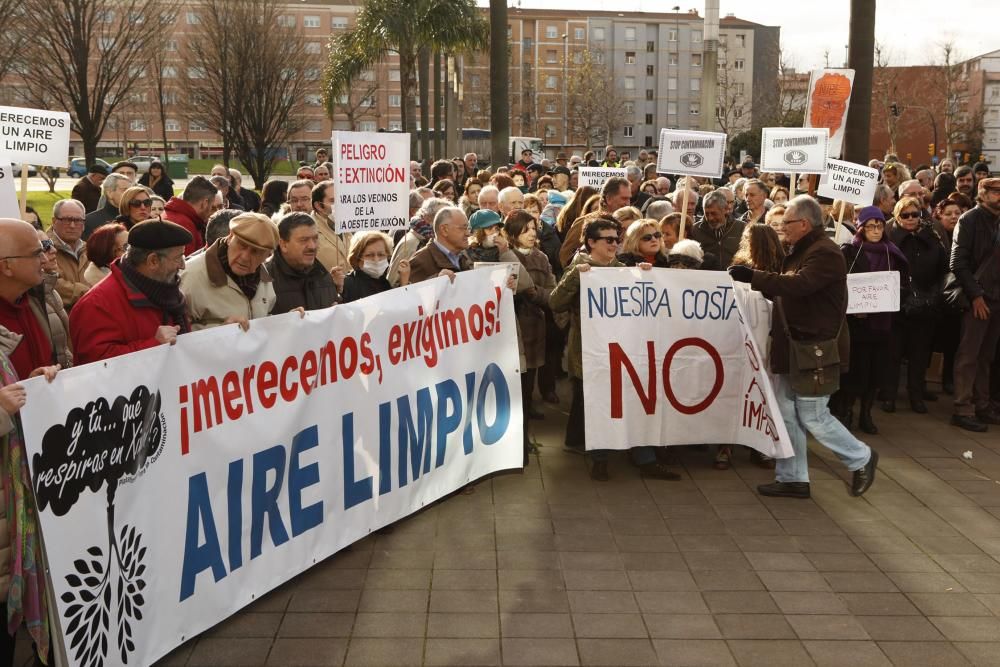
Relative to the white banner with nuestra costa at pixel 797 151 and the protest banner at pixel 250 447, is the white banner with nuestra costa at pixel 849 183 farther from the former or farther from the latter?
the protest banner at pixel 250 447

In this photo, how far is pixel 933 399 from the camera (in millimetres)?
10406

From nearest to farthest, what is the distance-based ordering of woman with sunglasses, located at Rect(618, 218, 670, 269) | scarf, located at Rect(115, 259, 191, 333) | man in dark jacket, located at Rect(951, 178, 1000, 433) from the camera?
1. scarf, located at Rect(115, 259, 191, 333)
2. woman with sunglasses, located at Rect(618, 218, 670, 269)
3. man in dark jacket, located at Rect(951, 178, 1000, 433)

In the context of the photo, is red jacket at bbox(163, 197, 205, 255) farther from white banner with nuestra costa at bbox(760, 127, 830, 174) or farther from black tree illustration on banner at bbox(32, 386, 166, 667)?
white banner with nuestra costa at bbox(760, 127, 830, 174)

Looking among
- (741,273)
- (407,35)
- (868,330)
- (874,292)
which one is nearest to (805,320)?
(741,273)

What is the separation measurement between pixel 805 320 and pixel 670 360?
1013 mm

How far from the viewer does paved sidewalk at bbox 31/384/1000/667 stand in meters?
5.01

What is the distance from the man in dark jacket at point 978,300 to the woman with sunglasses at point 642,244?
337 centimetres

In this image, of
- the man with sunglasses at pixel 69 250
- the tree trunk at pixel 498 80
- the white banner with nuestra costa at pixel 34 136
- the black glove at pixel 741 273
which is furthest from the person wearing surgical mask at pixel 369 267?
the tree trunk at pixel 498 80

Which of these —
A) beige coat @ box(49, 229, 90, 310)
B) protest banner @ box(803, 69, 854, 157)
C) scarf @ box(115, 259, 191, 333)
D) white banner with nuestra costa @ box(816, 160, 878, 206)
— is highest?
protest banner @ box(803, 69, 854, 157)

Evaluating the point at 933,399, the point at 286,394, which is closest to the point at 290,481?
the point at 286,394

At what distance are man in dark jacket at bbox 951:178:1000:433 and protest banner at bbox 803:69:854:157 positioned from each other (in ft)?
7.74

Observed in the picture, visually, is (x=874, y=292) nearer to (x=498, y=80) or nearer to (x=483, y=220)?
(x=483, y=220)

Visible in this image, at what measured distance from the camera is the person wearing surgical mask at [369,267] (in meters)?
7.12

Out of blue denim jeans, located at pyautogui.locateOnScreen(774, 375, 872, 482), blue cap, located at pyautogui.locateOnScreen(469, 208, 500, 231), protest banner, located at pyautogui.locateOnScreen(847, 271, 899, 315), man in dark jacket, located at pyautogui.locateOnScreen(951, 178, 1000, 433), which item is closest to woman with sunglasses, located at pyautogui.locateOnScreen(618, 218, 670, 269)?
blue cap, located at pyautogui.locateOnScreen(469, 208, 500, 231)
